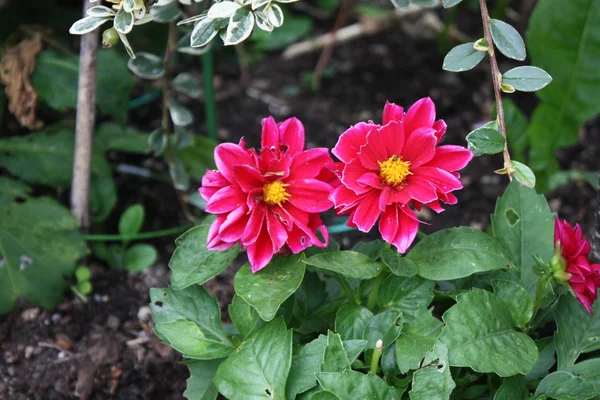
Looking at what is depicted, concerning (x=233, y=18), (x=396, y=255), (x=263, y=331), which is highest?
(x=233, y=18)

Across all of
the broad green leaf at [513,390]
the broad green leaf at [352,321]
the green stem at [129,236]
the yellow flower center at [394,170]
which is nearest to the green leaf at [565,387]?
the broad green leaf at [513,390]

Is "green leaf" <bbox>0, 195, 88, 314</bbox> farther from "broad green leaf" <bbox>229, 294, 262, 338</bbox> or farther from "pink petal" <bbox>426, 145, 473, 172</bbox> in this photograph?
"pink petal" <bbox>426, 145, 473, 172</bbox>

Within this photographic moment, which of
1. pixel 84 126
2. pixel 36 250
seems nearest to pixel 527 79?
pixel 84 126

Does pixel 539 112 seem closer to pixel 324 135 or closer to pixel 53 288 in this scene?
pixel 324 135

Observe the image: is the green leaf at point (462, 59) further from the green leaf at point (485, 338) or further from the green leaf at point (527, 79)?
the green leaf at point (485, 338)

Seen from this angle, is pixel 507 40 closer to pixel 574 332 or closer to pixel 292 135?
pixel 292 135

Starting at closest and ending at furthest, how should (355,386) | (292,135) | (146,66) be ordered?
(355,386), (292,135), (146,66)

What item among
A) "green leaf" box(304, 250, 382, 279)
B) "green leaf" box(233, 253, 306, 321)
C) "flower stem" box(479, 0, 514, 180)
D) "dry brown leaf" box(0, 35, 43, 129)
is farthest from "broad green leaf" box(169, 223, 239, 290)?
"dry brown leaf" box(0, 35, 43, 129)

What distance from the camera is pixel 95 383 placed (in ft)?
4.76

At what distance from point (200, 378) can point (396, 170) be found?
1.67 ft

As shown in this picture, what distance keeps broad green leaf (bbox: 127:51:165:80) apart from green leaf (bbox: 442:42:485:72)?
72 cm

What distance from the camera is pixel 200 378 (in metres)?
1.24

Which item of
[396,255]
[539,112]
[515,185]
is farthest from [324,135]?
[396,255]

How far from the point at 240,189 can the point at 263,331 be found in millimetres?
240
